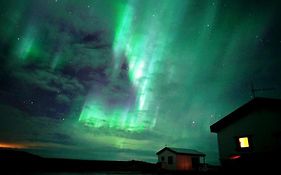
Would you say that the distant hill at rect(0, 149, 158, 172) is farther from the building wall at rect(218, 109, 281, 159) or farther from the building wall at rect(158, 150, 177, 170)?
the building wall at rect(218, 109, 281, 159)

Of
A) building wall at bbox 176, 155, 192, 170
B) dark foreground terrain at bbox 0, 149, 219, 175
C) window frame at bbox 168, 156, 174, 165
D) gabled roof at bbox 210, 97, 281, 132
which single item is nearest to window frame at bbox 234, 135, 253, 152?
gabled roof at bbox 210, 97, 281, 132

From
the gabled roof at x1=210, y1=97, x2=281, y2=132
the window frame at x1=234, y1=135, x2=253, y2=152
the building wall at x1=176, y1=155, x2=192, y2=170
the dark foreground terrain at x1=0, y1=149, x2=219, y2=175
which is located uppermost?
the gabled roof at x1=210, y1=97, x2=281, y2=132

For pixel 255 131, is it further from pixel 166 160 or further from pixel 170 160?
pixel 166 160

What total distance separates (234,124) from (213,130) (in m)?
2.60

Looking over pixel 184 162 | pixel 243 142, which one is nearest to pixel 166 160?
pixel 184 162

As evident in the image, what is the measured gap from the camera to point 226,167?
12219mm

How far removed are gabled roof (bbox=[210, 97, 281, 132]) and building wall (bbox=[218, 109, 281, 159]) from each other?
397 mm

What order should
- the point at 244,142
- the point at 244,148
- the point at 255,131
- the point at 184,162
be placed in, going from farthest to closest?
the point at 184,162 < the point at 244,142 < the point at 244,148 < the point at 255,131

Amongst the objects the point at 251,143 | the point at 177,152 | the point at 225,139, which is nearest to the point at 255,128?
the point at 251,143

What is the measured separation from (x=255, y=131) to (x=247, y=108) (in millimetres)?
2670

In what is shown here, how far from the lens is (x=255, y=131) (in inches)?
755

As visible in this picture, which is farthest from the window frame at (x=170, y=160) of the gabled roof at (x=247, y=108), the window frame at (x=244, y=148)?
the window frame at (x=244, y=148)

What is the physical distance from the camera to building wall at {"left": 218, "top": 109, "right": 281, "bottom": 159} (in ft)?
58.9

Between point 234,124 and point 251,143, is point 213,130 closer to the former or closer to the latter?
point 234,124
